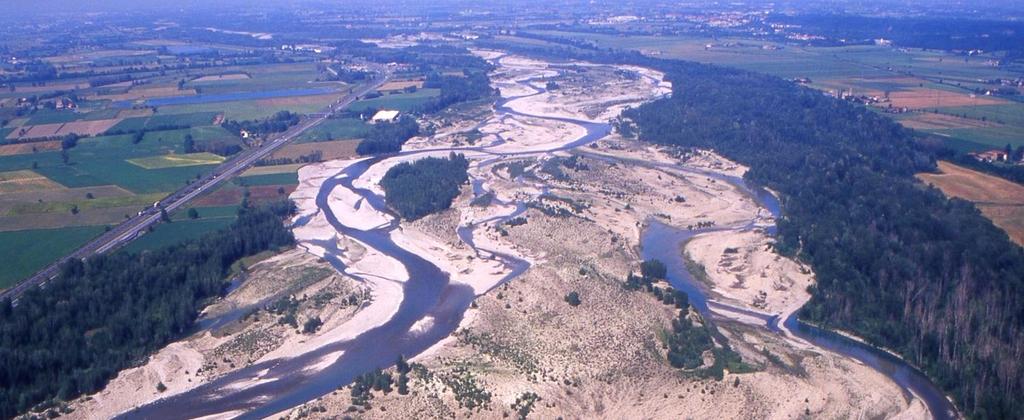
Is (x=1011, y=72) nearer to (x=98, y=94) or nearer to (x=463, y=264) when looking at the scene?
(x=463, y=264)

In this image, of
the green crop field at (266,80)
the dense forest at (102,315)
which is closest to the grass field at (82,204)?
the dense forest at (102,315)

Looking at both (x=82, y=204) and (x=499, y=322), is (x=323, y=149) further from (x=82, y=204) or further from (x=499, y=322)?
(x=499, y=322)

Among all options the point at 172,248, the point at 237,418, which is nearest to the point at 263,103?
the point at 172,248

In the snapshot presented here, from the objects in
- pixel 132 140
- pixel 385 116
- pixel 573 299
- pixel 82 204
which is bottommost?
pixel 573 299

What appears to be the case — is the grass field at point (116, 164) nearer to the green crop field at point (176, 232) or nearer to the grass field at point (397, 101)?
the green crop field at point (176, 232)

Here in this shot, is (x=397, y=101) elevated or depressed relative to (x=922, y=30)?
depressed

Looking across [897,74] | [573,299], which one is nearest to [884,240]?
[573,299]

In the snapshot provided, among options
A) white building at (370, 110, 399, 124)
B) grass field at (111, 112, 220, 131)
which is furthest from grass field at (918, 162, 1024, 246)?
grass field at (111, 112, 220, 131)

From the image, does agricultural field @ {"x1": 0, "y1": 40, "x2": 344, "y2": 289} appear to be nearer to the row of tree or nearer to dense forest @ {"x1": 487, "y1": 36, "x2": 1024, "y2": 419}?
the row of tree

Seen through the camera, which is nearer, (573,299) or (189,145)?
(573,299)
